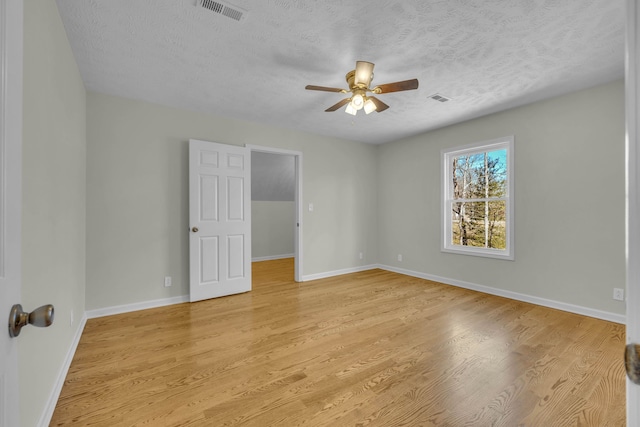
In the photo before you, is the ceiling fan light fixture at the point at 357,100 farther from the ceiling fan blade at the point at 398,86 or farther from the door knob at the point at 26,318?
the door knob at the point at 26,318

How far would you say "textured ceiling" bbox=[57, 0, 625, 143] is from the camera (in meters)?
1.86

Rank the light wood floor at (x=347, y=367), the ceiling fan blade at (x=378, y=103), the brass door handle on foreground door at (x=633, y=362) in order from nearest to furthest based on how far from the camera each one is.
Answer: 1. the brass door handle on foreground door at (x=633, y=362)
2. the light wood floor at (x=347, y=367)
3. the ceiling fan blade at (x=378, y=103)

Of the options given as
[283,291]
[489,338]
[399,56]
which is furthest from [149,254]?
[489,338]

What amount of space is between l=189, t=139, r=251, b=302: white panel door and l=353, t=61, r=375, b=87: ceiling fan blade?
6.88ft

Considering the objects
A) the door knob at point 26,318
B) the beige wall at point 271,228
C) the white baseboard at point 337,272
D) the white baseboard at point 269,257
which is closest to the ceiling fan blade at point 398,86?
the door knob at point 26,318

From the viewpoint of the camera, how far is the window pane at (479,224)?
3910mm

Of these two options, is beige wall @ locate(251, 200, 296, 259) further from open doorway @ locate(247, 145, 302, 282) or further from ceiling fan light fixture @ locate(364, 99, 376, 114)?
ceiling fan light fixture @ locate(364, 99, 376, 114)

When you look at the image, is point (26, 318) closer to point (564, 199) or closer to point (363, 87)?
point (363, 87)

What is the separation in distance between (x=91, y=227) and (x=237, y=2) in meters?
2.75

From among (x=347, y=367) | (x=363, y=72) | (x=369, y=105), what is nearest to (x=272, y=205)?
(x=369, y=105)

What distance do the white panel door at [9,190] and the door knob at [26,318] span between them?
0.02m

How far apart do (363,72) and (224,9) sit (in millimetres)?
1095

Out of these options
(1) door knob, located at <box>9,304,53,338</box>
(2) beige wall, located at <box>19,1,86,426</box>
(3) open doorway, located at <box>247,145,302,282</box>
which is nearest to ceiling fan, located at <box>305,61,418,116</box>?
(2) beige wall, located at <box>19,1,86,426</box>

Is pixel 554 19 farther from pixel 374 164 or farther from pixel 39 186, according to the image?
pixel 374 164
